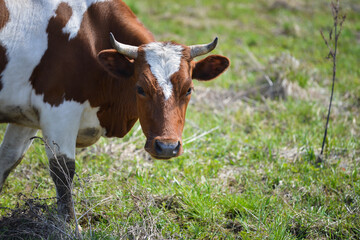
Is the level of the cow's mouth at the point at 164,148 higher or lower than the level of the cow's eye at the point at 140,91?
lower

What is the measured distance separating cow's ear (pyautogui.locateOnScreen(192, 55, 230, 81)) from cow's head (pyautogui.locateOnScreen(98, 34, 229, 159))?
0.24m

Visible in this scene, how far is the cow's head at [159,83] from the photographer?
3.40m

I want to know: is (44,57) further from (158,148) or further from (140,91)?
(158,148)

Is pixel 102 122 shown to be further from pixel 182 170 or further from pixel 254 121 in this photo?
pixel 254 121

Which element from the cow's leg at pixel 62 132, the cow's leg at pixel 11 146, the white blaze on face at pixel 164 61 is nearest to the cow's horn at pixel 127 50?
the white blaze on face at pixel 164 61

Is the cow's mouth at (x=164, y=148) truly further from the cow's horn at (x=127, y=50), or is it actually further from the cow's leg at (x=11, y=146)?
the cow's leg at (x=11, y=146)

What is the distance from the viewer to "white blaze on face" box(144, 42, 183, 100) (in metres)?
3.48

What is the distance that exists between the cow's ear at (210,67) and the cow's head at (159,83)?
0.24m

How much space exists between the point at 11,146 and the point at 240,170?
2466 millimetres

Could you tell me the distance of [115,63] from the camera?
3643mm

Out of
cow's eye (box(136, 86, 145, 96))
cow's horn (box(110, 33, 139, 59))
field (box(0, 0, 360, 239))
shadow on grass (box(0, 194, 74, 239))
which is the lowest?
field (box(0, 0, 360, 239))

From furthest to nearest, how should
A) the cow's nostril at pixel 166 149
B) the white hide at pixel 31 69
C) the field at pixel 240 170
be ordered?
the field at pixel 240 170 < the white hide at pixel 31 69 < the cow's nostril at pixel 166 149

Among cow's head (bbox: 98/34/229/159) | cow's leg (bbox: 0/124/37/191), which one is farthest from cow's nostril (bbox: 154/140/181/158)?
cow's leg (bbox: 0/124/37/191)

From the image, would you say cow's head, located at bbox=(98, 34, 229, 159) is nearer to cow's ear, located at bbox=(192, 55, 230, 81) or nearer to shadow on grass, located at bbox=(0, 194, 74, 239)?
cow's ear, located at bbox=(192, 55, 230, 81)
